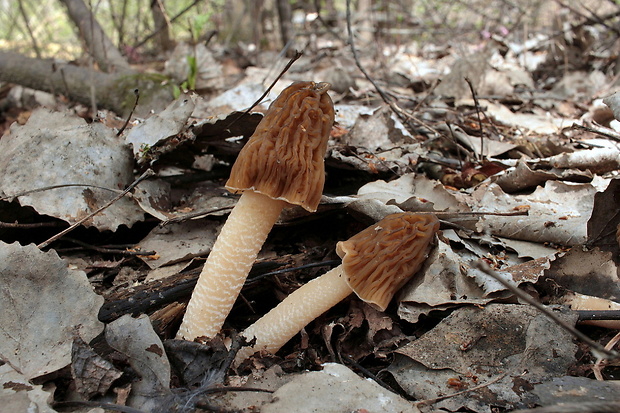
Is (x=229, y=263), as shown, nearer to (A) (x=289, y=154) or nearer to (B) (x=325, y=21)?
(A) (x=289, y=154)

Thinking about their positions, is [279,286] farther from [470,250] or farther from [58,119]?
[58,119]

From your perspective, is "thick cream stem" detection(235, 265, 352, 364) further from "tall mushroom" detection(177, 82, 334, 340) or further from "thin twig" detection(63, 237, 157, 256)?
"thin twig" detection(63, 237, 157, 256)

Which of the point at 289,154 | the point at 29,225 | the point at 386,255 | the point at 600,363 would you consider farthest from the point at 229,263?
the point at 600,363

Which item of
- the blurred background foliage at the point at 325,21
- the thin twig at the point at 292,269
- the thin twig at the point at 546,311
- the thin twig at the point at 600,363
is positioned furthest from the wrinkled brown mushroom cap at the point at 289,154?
the blurred background foliage at the point at 325,21

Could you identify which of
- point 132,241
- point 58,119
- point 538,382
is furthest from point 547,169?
point 58,119

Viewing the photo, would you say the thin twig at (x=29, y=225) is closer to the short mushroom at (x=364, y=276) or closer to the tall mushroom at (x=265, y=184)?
the tall mushroom at (x=265, y=184)

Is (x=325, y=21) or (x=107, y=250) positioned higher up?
(x=325, y=21)
